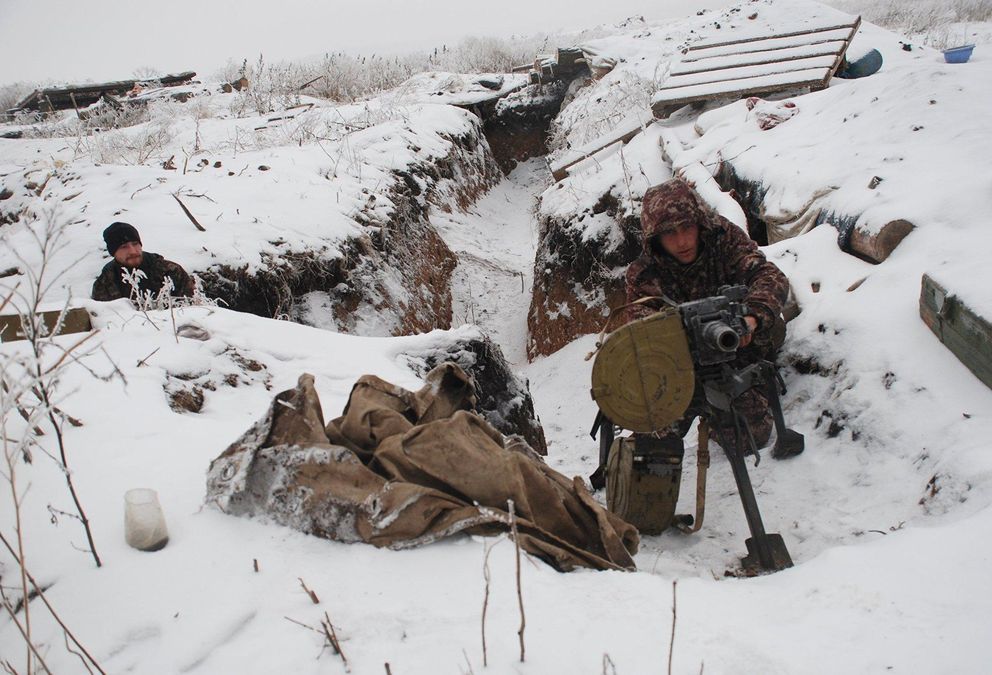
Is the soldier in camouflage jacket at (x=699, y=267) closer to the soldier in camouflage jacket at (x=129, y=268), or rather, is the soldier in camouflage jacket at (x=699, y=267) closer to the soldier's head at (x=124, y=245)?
the soldier in camouflage jacket at (x=129, y=268)

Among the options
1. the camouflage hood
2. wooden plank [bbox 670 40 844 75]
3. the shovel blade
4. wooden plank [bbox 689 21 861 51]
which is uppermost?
wooden plank [bbox 689 21 861 51]

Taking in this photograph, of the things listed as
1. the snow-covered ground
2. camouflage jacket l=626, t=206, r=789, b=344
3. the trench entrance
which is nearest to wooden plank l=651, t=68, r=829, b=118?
the snow-covered ground

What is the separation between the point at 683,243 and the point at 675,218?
17 cm

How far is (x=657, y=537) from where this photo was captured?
111 inches

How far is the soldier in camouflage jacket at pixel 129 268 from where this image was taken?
4199 mm

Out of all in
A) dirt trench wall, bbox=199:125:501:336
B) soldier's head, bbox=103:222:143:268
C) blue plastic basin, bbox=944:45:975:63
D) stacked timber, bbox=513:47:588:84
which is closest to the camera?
soldier's head, bbox=103:222:143:268

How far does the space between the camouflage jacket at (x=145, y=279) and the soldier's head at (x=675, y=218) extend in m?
3.25

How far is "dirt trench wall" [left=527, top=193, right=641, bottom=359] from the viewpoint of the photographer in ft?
18.5

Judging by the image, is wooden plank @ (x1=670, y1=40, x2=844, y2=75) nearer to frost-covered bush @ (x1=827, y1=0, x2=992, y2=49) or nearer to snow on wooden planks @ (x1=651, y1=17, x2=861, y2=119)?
snow on wooden planks @ (x1=651, y1=17, x2=861, y2=119)

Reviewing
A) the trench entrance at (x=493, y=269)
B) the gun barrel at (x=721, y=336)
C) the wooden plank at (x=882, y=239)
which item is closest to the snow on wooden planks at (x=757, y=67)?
the trench entrance at (x=493, y=269)

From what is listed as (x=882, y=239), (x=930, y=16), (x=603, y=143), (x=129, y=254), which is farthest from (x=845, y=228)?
(x=930, y=16)

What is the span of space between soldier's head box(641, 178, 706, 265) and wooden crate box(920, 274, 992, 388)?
3.49 ft

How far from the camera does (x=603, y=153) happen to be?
698 centimetres

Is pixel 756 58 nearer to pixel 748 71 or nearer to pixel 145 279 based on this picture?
pixel 748 71
